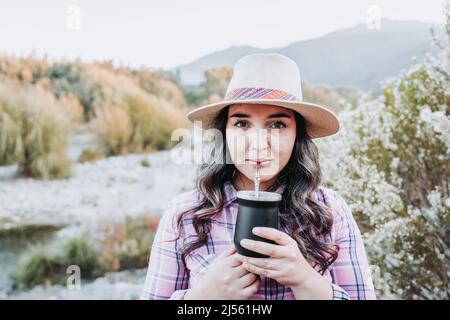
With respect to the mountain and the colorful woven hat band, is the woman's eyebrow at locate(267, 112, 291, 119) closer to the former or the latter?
the colorful woven hat band

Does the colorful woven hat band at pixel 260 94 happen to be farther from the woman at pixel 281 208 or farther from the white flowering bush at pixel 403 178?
the white flowering bush at pixel 403 178

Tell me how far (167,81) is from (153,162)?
65cm

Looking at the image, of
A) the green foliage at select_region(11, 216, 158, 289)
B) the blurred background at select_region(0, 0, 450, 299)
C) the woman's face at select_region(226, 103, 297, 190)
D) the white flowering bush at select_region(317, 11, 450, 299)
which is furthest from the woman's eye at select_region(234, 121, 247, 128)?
the green foliage at select_region(11, 216, 158, 289)

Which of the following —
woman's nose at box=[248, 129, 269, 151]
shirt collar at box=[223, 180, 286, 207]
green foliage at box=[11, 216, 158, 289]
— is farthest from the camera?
green foliage at box=[11, 216, 158, 289]

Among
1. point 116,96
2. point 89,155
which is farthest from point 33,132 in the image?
point 116,96

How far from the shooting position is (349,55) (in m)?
3.77

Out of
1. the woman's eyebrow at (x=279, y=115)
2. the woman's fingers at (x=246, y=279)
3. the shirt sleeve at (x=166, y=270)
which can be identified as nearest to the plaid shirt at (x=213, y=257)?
the shirt sleeve at (x=166, y=270)

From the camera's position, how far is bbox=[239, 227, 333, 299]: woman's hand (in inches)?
31.5

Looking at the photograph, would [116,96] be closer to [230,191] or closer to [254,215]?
[230,191]

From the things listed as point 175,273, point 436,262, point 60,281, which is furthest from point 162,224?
point 60,281

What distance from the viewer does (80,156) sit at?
3.39 metres

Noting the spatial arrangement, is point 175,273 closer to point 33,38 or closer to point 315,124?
point 315,124

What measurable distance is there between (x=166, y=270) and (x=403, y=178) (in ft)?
5.70

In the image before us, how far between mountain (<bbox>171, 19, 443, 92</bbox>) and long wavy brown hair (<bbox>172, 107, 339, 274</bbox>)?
2379 mm
